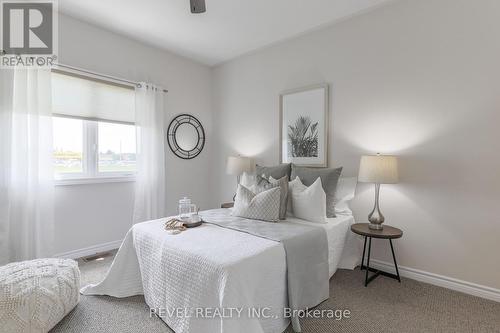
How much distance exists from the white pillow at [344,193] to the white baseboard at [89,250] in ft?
9.32

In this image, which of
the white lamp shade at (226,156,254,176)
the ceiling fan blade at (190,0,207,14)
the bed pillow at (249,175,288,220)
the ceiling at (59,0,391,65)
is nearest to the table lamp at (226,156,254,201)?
the white lamp shade at (226,156,254,176)

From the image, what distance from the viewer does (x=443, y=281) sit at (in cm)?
232

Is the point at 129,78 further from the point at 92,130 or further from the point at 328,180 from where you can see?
the point at 328,180

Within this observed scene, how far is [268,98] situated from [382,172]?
6.31 feet

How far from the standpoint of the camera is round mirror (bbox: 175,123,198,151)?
13.0 feet

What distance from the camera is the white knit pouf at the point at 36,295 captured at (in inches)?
60.6

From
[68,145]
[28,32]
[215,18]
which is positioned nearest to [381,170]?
[215,18]

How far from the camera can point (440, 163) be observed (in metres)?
2.32

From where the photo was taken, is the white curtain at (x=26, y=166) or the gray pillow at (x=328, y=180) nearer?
the white curtain at (x=26, y=166)

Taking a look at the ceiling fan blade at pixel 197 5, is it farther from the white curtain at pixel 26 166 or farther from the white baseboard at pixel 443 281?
the white baseboard at pixel 443 281

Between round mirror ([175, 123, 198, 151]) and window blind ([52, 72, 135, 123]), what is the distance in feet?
2.42

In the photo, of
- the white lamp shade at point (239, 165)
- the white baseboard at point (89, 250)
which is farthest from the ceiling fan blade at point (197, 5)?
the white baseboard at point (89, 250)

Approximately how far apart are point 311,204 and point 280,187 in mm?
340

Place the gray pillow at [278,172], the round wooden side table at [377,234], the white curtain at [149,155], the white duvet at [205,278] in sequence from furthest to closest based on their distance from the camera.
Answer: the white curtain at [149,155]
the gray pillow at [278,172]
the round wooden side table at [377,234]
the white duvet at [205,278]
